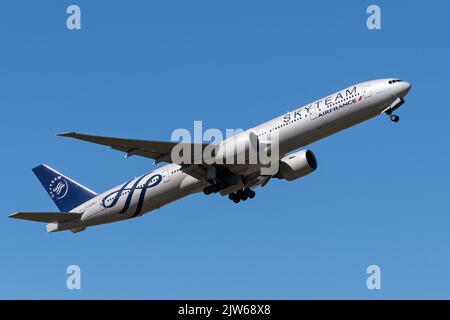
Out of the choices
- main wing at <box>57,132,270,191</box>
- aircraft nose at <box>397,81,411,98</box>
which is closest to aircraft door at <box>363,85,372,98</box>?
aircraft nose at <box>397,81,411,98</box>

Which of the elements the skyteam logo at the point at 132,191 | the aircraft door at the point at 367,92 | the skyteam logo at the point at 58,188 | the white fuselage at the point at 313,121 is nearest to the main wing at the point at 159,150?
the white fuselage at the point at 313,121

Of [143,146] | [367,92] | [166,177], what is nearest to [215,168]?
[166,177]

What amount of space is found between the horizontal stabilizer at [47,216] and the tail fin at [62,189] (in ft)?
4.42

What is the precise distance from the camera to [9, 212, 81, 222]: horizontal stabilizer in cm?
4981

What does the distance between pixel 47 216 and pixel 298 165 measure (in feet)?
53.4

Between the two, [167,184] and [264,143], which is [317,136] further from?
[167,184]

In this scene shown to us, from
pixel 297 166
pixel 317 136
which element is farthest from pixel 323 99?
pixel 297 166

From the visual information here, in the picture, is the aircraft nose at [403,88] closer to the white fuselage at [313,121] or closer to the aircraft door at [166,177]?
the white fuselage at [313,121]

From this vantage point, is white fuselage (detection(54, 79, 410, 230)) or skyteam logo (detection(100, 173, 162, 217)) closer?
white fuselage (detection(54, 79, 410, 230))

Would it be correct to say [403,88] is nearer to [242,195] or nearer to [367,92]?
[367,92]

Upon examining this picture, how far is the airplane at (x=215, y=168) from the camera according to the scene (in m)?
44.5

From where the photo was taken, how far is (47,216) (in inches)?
2026

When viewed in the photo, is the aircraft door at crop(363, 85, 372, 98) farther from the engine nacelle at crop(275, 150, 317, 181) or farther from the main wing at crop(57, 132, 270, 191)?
the main wing at crop(57, 132, 270, 191)
